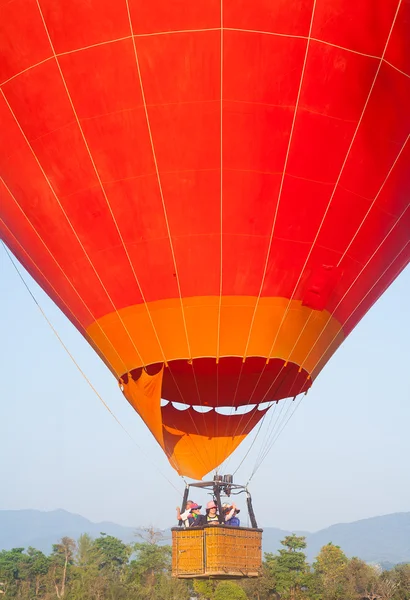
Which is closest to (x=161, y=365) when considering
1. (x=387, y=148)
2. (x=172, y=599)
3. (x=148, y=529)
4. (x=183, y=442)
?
(x=183, y=442)

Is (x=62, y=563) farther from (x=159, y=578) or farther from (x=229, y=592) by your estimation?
(x=229, y=592)

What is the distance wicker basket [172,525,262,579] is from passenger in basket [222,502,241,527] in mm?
359

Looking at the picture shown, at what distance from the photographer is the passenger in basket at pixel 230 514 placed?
36.0 feet

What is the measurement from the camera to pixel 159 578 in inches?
2229

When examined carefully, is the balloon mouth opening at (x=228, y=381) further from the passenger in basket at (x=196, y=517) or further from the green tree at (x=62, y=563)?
the green tree at (x=62, y=563)

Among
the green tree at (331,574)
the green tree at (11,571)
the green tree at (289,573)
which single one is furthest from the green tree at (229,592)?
the green tree at (11,571)

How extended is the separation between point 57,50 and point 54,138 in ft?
3.55

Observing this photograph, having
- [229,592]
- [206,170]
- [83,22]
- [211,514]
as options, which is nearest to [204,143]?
[206,170]

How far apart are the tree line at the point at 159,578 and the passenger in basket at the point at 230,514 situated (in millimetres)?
39522

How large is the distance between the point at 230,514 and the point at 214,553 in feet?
2.86

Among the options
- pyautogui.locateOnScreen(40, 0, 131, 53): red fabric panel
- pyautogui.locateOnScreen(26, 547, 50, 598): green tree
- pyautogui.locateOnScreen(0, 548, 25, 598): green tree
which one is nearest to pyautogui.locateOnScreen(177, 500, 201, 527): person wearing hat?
pyautogui.locateOnScreen(40, 0, 131, 53): red fabric panel

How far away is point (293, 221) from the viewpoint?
10.4m

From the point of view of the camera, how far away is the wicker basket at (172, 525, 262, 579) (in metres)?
10.3

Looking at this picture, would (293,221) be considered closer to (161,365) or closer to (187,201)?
(187,201)
